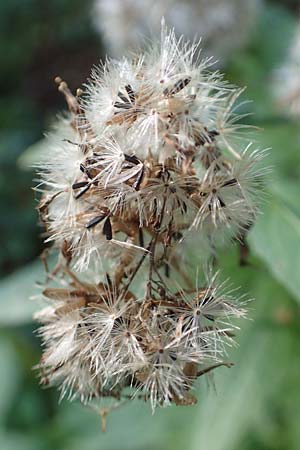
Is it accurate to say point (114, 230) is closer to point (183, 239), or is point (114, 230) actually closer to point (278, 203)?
point (183, 239)

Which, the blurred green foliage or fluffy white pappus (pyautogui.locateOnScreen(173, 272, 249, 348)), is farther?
the blurred green foliage

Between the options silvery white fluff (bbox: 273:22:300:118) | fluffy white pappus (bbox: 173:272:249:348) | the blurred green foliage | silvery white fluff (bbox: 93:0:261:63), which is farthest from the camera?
silvery white fluff (bbox: 93:0:261:63)

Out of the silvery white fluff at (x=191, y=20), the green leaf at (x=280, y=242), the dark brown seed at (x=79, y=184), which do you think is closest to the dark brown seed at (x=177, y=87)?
the dark brown seed at (x=79, y=184)

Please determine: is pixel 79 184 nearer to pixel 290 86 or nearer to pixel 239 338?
pixel 239 338

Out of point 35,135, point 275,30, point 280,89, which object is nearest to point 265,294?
point 280,89

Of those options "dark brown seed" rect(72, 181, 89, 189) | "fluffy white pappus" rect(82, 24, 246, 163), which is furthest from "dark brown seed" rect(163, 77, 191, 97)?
"dark brown seed" rect(72, 181, 89, 189)

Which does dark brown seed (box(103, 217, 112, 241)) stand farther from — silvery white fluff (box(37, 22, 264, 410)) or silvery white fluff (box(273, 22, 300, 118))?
silvery white fluff (box(273, 22, 300, 118))

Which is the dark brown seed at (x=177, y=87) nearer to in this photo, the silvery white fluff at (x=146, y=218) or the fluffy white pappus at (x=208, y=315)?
the silvery white fluff at (x=146, y=218)

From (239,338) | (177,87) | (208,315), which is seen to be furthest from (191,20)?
(208,315)
